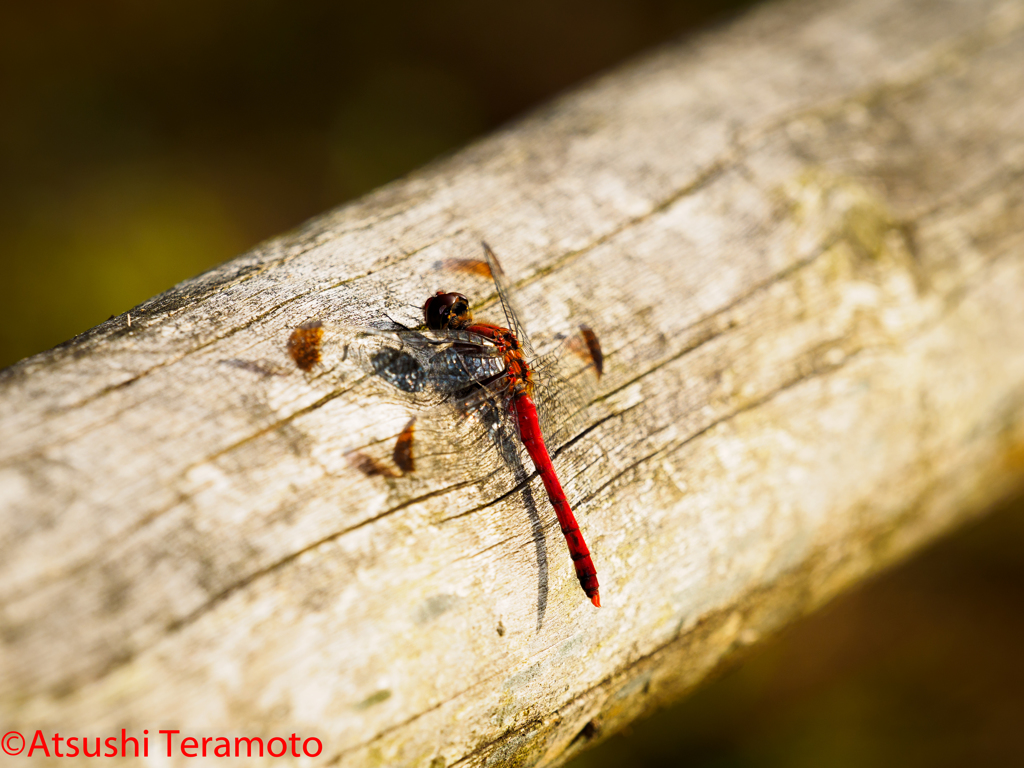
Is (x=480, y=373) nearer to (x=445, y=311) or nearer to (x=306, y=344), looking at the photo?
(x=445, y=311)

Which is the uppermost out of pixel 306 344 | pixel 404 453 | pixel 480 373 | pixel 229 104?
pixel 229 104

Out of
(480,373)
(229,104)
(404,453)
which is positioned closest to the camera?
(404,453)

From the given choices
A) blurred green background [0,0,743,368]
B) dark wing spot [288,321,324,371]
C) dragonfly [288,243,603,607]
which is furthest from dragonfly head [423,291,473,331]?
blurred green background [0,0,743,368]

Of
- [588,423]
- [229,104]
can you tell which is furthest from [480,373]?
[229,104]

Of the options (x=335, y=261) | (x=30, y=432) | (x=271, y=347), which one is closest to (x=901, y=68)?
(x=335, y=261)

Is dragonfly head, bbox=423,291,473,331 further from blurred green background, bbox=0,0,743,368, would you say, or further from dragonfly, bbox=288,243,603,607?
blurred green background, bbox=0,0,743,368

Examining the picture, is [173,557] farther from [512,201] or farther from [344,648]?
[512,201]
